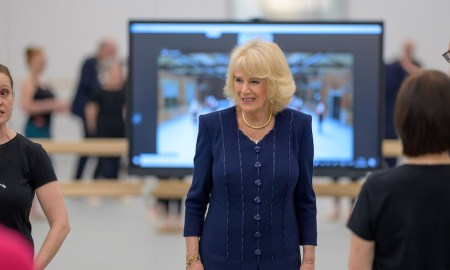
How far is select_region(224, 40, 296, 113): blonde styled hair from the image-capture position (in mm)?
3502

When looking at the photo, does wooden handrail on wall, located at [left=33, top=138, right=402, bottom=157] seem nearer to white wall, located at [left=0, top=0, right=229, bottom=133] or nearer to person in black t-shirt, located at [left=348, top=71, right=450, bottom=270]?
person in black t-shirt, located at [left=348, top=71, right=450, bottom=270]

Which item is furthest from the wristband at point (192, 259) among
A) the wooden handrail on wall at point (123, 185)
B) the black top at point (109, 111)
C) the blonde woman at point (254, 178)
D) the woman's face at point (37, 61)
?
the black top at point (109, 111)

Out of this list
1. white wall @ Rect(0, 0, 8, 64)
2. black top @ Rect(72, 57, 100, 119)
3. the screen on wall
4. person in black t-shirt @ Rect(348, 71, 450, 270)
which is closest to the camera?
person in black t-shirt @ Rect(348, 71, 450, 270)

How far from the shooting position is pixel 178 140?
20.9 feet

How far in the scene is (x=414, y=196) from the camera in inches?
107

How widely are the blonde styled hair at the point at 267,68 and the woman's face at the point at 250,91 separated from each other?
19 millimetres

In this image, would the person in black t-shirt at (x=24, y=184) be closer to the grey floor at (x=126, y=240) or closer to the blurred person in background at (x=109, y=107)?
the grey floor at (x=126, y=240)

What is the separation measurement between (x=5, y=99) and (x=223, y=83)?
311 cm

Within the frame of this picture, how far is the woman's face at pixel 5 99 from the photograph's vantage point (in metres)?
3.33

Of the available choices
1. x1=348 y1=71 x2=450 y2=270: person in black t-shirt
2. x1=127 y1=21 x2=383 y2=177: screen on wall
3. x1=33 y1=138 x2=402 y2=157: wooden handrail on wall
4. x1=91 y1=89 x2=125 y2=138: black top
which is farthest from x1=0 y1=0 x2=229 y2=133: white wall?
x1=348 y1=71 x2=450 y2=270: person in black t-shirt

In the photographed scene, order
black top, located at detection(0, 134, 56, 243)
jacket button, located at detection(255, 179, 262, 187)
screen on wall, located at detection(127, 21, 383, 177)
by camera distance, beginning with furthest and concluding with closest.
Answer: screen on wall, located at detection(127, 21, 383, 177) < jacket button, located at detection(255, 179, 262, 187) < black top, located at detection(0, 134, 56, 243)

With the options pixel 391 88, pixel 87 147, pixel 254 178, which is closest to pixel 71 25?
pixel 391 88

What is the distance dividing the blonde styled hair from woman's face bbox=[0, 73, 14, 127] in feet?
2.78

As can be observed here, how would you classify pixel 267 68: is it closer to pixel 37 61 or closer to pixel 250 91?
pixel 250 91
